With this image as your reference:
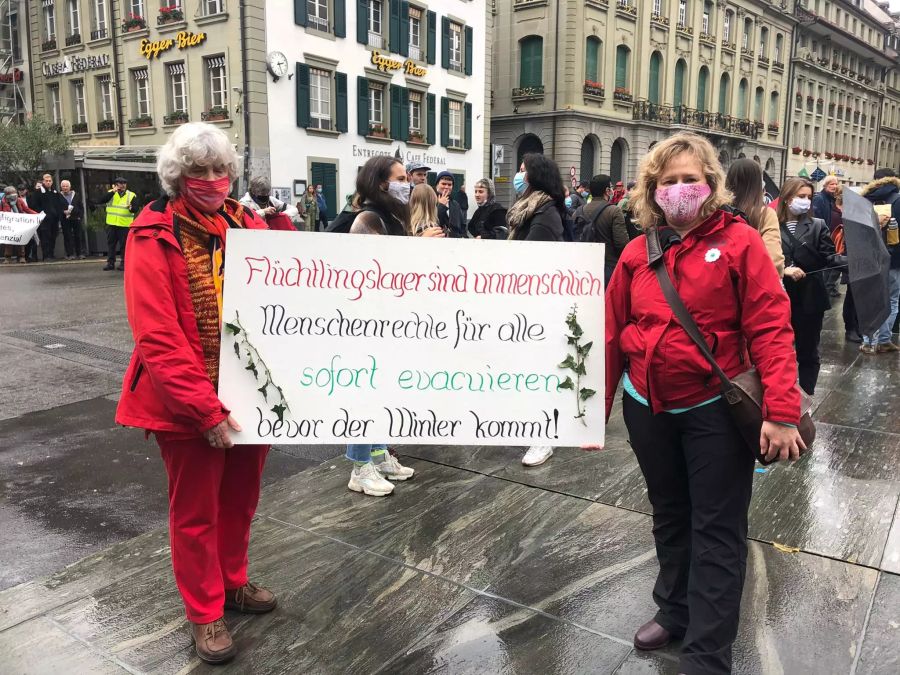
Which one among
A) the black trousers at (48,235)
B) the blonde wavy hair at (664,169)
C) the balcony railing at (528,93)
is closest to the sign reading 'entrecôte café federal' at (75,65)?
the black trousers at (48,235)

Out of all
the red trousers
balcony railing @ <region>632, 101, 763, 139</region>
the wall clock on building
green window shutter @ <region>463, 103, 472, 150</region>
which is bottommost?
the red trousers

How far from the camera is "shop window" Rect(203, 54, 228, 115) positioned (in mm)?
21953

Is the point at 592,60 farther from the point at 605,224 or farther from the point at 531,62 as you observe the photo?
the point at 605,224

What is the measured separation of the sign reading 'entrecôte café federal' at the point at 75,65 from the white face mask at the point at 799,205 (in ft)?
84.8

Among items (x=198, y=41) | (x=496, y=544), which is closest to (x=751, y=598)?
(x=496, y=544)

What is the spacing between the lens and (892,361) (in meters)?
7.30

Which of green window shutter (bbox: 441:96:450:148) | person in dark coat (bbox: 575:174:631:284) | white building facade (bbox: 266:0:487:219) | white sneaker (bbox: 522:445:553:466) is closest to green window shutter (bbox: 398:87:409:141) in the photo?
white building facade (bbox: 266:0:487:219)

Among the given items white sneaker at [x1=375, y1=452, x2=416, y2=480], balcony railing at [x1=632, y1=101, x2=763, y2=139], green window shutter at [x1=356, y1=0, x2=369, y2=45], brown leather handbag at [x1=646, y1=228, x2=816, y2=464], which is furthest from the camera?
balcony railing at [x1=632, y1=101, x2=763, y2=139]

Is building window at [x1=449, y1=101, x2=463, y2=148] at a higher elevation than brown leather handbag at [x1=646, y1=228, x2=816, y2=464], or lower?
higher

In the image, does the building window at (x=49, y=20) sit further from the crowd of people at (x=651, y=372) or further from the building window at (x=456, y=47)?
the crowd of people at (x=651, y=372)

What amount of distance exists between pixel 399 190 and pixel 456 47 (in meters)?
26.6

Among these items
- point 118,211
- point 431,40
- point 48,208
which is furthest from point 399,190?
point 431,40

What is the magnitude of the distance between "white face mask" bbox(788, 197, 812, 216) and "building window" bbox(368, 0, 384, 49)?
2216 centimetres

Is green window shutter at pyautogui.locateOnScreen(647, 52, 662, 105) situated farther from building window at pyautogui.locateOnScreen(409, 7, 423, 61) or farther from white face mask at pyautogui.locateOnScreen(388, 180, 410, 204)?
white face mask at pyautogui.locateOnScreen(388, 180, 410, 204)
